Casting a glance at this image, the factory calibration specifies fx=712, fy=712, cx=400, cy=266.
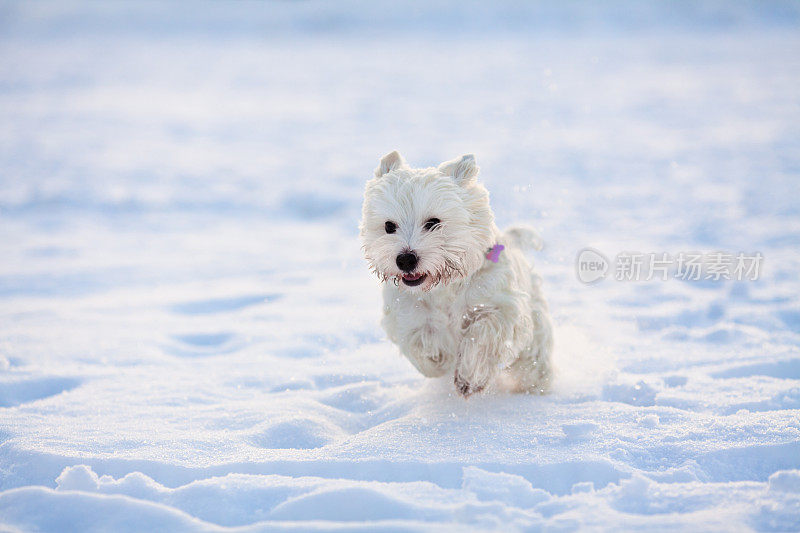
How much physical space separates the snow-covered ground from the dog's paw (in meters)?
A: 0.14

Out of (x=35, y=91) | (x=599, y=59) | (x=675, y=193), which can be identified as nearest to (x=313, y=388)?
(x=675, y=193)

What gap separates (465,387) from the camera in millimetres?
3508

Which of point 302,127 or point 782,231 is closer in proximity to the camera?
point 782,231

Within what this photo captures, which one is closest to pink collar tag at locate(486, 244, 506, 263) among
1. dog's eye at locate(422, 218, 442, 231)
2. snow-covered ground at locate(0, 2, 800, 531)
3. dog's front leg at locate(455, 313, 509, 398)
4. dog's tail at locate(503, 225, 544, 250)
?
dog's front leg at locate(455, 313, 509, 398)

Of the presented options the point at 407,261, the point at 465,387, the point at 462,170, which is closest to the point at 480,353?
the point at 465,387

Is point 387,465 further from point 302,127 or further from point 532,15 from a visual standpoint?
point 532,15

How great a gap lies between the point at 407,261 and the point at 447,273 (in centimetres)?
25

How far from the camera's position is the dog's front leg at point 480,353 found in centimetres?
347

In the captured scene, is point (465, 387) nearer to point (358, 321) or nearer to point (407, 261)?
point (407, 261)

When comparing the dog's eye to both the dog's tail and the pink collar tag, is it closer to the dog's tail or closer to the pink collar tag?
the pink collar tag

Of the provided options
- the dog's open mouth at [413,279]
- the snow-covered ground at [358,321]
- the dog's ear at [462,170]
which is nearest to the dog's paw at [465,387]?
the snow-covered ground at [358,321]

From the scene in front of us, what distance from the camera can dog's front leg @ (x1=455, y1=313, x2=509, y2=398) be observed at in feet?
11.4

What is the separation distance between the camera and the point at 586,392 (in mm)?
3961

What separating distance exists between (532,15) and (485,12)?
2.50m
